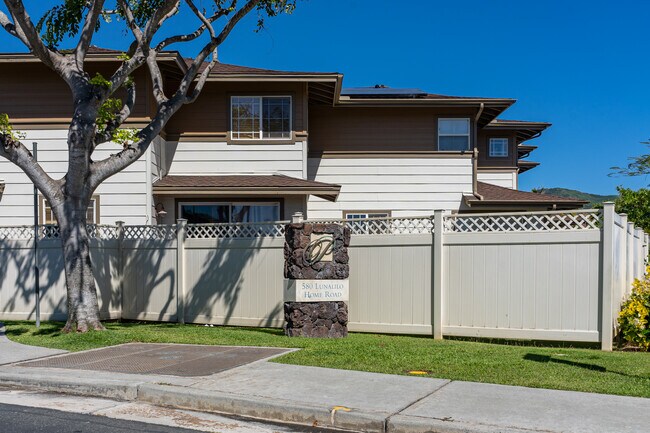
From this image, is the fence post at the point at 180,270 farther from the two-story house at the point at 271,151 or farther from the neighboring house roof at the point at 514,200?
the neighboring house roof at the point at 514,200

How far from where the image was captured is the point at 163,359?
941 cm

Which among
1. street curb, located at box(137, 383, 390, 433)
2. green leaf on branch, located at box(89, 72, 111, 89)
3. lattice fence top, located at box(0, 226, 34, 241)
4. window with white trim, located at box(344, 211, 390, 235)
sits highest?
green leaf on branch, located at box(89, 72, 111, 89)

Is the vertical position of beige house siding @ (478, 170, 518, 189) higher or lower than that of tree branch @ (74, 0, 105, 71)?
lower

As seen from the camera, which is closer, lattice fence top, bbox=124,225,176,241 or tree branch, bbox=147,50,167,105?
tree branch, bbox=147,50,167,105

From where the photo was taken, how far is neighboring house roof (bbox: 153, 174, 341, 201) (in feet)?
56.0

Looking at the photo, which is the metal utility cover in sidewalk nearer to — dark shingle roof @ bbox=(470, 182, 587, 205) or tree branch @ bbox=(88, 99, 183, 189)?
tree branch @ bbox=(88, 99, 183, 189)

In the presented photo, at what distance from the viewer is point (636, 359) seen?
31.0 ft

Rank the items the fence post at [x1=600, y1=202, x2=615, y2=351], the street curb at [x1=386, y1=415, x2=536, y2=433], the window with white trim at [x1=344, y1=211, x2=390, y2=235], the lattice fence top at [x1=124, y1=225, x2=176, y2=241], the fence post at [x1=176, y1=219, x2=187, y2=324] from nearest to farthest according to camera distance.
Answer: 1. the street curb at [x1=386, y1=415, x2=536, y2=433]
2. the fence post at [x1=600, y1=202, x2=615, y2=351]
3. the window with white trim at [x1=344, y1=211, x2=390, y2=235]
4. the fence post at [x1=176, y1=219, x2=187, y2=324]
5. the lattice fence top at [x1=124, y1=225, x2=176, y2=241]

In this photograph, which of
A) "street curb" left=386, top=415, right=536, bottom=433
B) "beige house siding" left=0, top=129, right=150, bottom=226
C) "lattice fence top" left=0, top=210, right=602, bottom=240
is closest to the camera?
"street curb" left=386, top=415, right=536, bottom=433

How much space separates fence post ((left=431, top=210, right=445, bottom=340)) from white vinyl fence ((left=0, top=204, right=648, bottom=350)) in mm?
17

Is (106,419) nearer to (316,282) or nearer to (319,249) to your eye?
(316,282)

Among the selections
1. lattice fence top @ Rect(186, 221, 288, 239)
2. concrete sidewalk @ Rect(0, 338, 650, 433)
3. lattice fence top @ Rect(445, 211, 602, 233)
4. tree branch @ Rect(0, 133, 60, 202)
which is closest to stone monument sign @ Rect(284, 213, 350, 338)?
lattice fence top @ Rect(186, 221, 288, 239)

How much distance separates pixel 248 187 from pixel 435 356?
8.72 m

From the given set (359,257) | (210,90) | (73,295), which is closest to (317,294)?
(359,257)
